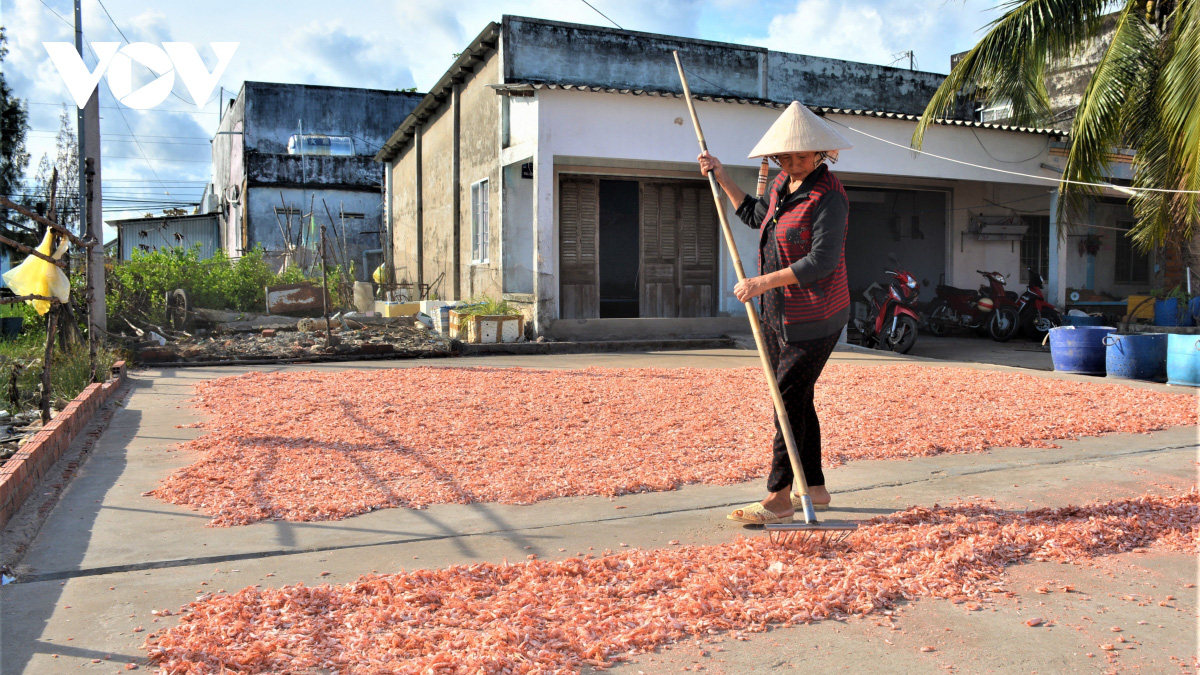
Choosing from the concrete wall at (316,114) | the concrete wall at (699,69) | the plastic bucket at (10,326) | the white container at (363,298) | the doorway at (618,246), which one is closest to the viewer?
the plastic bucket at (10,326)

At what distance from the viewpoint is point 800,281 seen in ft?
11.8

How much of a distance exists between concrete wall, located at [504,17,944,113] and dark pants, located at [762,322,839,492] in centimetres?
1028

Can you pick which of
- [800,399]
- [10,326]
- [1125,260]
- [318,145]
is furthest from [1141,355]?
[318,145]

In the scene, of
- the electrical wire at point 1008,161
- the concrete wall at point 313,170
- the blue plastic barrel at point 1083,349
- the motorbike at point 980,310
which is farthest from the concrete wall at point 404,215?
the blue plastic barrel at point 1083,349

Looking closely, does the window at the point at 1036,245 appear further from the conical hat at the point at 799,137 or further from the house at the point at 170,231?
the house at the point at 170,231

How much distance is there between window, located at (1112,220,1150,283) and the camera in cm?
1838

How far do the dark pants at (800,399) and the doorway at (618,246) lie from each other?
10378 mm

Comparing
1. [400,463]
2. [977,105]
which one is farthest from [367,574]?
[977,105]

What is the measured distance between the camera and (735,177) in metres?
13.2

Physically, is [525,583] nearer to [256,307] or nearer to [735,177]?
[735,177]

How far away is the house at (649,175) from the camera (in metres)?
12.0

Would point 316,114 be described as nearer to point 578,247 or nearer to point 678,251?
point 578,247

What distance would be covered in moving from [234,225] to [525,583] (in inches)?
1038

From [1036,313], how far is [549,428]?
1101 cm
